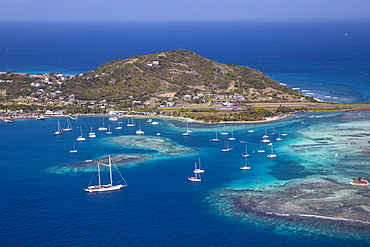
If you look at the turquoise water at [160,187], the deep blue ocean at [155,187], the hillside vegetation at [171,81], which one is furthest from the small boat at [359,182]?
the hillside vegetation at [171,81]

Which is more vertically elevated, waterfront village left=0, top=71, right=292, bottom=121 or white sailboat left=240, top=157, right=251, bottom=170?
waterfront village left=0, top=71, right=292, bottom=121

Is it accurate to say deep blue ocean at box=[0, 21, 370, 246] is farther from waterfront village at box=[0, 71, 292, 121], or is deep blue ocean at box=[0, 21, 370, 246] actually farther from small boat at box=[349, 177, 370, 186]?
waterfront village at box=[0, 71, 292, 121]

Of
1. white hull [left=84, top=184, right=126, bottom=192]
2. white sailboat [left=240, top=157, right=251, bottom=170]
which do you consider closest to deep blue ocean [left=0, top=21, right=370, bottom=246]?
white sailboat [left=240, top=157, right=251, bottom=170]

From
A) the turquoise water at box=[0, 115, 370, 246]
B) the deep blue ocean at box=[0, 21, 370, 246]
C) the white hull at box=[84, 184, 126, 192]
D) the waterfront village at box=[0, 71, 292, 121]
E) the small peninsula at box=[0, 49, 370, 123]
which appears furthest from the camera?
the small peninsula at box=[0, 49, 370, 123]

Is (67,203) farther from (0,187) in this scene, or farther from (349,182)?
(349,182)

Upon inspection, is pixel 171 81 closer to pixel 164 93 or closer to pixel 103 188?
pixel 164 93

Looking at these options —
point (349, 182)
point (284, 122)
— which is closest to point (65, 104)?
point (284, 122)

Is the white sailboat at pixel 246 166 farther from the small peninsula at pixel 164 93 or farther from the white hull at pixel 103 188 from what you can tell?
the small peninsula at pixel 164 93

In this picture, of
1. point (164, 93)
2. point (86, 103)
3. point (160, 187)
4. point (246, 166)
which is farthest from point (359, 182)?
point (164, 93)

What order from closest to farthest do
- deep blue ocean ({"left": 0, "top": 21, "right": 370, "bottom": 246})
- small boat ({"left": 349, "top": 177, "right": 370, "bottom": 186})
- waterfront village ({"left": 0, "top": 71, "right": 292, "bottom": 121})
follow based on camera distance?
1. deep blue ocean ({"left": 0, "top": 21, "right": 370, "bottom": 246})
2. small boat ({"left": 349, "top": 177, "right": 370, "bottom": 186})
3. waterfront village ({"left": 0, "top": 71, "right": 292, "bottom": 121})
